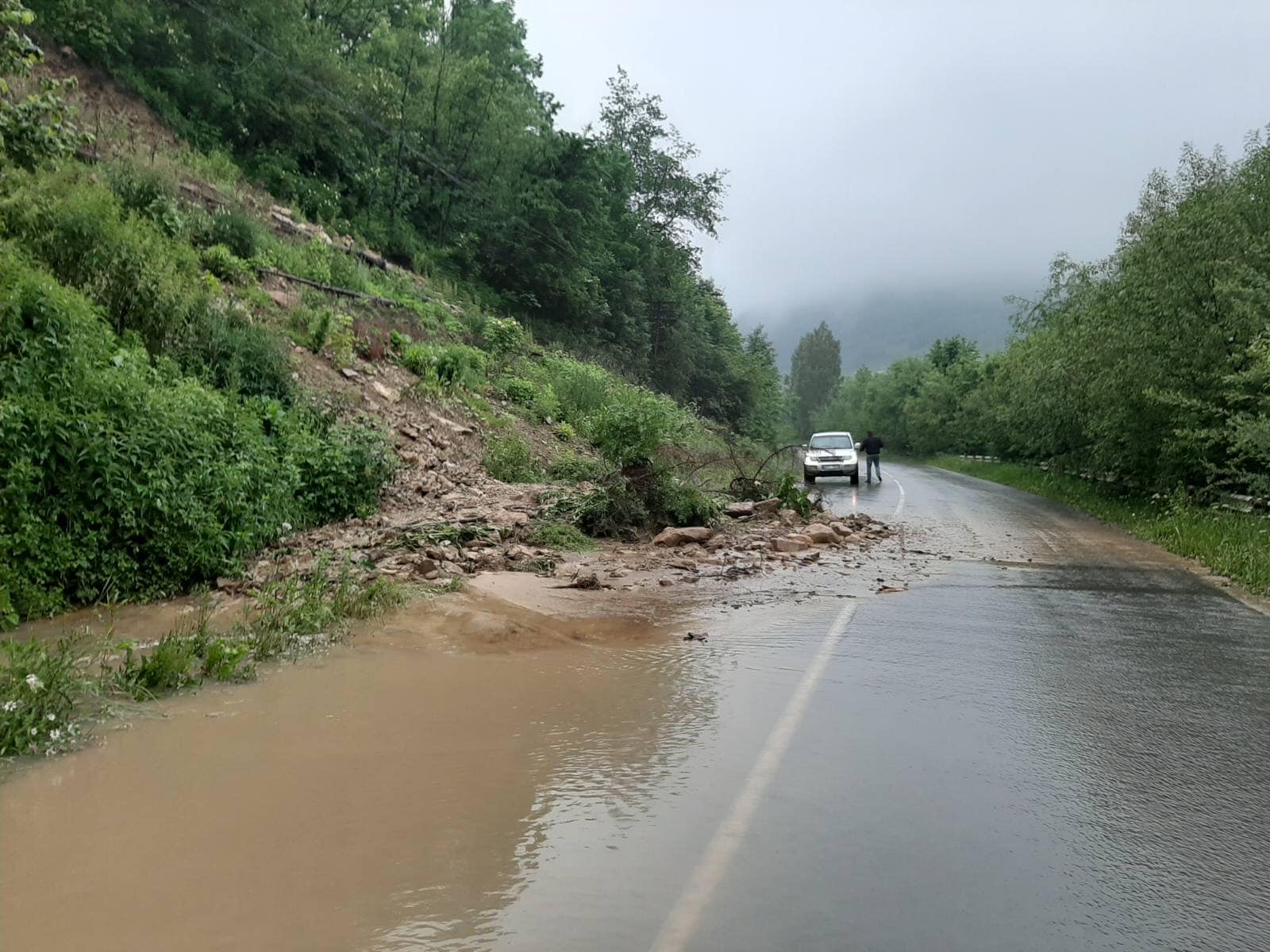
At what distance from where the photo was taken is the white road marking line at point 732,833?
330 cm

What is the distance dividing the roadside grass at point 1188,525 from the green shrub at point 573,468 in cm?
1000

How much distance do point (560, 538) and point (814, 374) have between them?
149997 millimetres

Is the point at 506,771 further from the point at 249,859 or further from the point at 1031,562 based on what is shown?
the point at 1031,562

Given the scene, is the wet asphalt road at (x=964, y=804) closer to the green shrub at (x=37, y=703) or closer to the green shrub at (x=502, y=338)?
the green shrub at (x=37, y=703)

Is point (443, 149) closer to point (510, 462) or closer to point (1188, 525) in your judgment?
point (510, 462)

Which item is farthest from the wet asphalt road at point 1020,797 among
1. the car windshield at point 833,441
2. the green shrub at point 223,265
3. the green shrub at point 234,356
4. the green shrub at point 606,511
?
the car windshield at point 833,441

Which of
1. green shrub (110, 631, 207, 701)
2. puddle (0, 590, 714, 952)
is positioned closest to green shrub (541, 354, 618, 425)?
puddle (0, 590, 714, 952)

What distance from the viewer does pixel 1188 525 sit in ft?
56.1

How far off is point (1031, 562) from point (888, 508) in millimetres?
8526

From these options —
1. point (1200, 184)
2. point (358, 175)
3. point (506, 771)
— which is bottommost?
point (506, 771)

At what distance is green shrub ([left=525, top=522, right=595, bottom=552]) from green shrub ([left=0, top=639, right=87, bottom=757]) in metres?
7.48

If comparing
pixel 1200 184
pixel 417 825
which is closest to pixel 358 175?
pixel 1200 184

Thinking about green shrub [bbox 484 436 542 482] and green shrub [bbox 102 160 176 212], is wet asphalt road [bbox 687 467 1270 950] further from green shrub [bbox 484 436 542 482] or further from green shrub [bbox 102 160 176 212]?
green shrub [bbox 102 160 176 212]

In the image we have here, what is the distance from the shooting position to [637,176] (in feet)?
172
